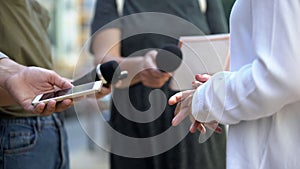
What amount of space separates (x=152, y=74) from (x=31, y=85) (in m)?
0.49

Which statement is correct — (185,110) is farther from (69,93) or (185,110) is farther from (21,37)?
(21,37)

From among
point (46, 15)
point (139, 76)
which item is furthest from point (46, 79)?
point (139, 76)

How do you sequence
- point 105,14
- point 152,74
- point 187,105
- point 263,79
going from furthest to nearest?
point 105,14, point 152,74, point 187,105, point 263,79

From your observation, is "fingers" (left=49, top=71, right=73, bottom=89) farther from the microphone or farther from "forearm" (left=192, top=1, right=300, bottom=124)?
"forearm" (left=192, top=1, right=300, bottom=124)

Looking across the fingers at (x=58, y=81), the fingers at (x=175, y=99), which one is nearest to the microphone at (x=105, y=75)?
the fingers at (x=58, y=81)

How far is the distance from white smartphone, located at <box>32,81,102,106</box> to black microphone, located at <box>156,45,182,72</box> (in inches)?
15.4

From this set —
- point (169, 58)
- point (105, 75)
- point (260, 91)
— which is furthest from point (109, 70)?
point (260, 91)

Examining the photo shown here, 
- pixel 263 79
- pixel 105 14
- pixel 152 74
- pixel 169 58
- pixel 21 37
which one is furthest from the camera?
pixel 105 14

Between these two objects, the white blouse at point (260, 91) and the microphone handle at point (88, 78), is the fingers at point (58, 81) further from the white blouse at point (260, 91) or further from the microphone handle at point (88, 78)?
the white blouse at point (260, 91)

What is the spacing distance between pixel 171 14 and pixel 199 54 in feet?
1.40

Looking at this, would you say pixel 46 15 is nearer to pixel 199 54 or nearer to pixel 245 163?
pixel 199 54

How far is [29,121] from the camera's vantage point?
1402 millimetres

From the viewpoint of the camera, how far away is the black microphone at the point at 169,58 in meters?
1.47

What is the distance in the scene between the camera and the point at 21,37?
4.50 feet
